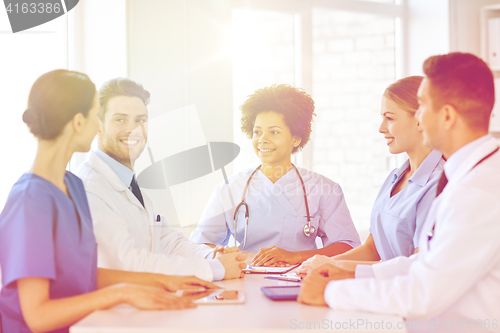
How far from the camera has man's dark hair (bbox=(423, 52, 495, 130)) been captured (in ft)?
3.51

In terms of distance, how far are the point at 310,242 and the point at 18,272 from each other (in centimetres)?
146

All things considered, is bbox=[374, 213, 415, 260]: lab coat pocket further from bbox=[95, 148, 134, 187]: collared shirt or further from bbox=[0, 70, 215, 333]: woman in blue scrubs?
bbox=[95, 148, 134, 187]: collared shirt

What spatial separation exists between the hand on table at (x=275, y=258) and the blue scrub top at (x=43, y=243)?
2.61 ft

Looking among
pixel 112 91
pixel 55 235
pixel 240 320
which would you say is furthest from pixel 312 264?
pixel 112 91

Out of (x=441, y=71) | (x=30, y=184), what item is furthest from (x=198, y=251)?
(x=441, y=71)

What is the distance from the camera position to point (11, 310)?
109cm

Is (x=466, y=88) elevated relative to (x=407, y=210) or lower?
elevated

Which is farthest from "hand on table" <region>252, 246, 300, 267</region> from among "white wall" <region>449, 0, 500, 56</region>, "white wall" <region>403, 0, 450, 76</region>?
"white wall" <region>449, 0, 500, 56</region>

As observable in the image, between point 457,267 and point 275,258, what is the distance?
100cm

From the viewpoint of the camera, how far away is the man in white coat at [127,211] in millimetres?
1358

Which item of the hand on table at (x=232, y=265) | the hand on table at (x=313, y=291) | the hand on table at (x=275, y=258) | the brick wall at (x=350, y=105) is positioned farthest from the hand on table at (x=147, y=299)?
the brick wall at (x=350, y=105)

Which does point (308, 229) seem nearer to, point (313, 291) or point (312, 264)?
point (312, 264)

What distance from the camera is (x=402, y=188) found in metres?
1.79

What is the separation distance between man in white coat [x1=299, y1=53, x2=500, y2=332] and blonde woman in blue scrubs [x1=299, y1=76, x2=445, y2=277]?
425 millimetres
